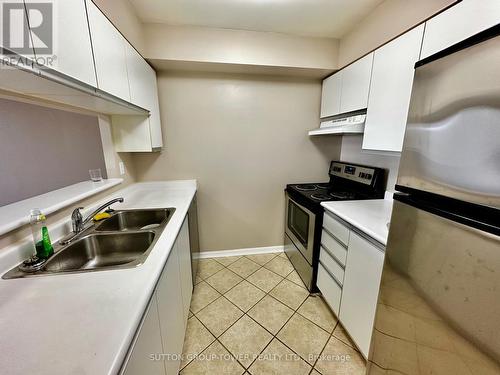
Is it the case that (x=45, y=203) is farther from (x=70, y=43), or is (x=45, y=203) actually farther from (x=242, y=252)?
(x=242, y=252)

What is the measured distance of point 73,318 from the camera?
0.63 meters

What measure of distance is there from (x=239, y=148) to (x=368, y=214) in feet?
5.07

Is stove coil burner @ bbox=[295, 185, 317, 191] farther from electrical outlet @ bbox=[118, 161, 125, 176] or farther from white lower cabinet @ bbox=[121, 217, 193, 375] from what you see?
electrical outlet @ bbox=[118, 161, 125, 176]

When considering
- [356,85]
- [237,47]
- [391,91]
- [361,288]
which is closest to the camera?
[361,288]

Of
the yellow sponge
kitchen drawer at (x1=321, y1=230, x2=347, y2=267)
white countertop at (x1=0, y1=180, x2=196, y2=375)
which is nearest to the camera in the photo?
white countertop at (x1=0, y1=180, x2=196, y2=375)

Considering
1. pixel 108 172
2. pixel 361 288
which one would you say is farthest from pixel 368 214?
pixel 108 172

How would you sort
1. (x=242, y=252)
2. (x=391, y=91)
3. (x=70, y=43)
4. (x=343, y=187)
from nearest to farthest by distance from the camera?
(x=70, y=43) → (x=391, y=91) → (x=343, y=187) → (x=242, y=252)

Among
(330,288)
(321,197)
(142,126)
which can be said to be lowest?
(330,288)

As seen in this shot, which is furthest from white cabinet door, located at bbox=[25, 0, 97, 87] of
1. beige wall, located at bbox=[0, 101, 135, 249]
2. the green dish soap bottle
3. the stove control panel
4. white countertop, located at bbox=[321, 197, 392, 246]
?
the stove control panel

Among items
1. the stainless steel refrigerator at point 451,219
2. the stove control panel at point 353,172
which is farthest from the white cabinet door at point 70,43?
the stove control panel at point 353,172

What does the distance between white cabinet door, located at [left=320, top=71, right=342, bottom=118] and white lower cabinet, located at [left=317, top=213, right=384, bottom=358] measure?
122 centimetres

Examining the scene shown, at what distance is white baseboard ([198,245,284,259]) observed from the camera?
2612 millimetres

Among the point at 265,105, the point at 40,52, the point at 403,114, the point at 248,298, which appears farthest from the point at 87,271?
the point at 265,105

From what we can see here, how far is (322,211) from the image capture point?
1733 mm
